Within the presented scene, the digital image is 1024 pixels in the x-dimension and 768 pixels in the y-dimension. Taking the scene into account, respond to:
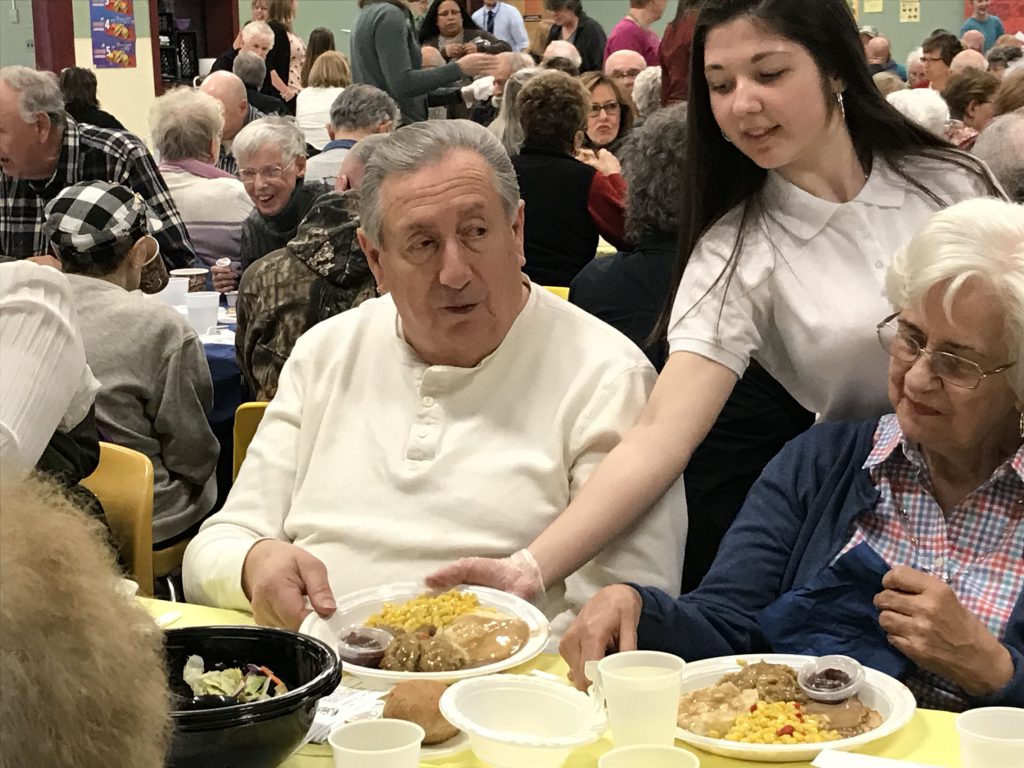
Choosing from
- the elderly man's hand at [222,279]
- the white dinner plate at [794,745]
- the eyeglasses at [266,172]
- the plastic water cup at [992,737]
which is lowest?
the elderly man's hand at [222,279]

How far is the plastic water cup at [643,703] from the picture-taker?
4.96 ft

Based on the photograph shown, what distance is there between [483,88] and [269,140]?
131 inches

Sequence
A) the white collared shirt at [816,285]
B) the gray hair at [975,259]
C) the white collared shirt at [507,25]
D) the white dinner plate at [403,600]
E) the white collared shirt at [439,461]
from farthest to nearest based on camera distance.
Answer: the white collared shirt at [507,25] < the white collared shirt at [816,285] < the white collared shirt at [439,461] < the gray hair at [975,259] < the white dinner plate at [403,600]

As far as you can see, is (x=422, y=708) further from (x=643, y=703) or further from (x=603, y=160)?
(x=603, y=160)

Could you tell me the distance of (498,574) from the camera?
2070mm

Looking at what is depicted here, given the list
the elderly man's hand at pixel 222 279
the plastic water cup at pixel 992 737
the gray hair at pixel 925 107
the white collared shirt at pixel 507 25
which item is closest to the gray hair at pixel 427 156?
the plastic water cup at pixel 992 737

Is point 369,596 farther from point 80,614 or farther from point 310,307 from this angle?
point 310,307

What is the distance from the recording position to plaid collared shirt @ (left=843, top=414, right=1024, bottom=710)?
191 cm

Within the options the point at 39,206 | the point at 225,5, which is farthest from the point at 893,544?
the point at 225,5

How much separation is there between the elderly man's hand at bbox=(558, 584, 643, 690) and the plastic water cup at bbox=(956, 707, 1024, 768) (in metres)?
0.48

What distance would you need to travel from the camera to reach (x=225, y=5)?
43.4 feet

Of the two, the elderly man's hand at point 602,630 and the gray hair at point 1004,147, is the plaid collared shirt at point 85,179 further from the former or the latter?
the elderly man's hand at point 602,630

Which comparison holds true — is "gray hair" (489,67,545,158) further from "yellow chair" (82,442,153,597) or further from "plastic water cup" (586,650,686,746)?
"plastic water cup" (586,650,686,746)

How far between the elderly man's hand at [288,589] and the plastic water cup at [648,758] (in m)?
0.68
